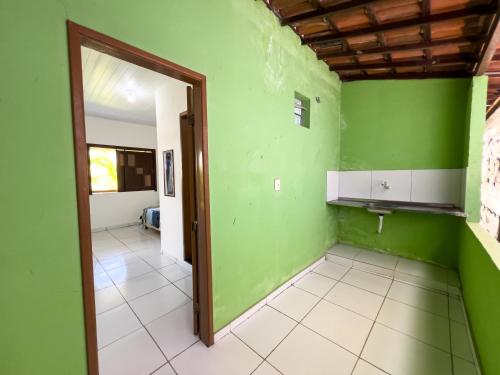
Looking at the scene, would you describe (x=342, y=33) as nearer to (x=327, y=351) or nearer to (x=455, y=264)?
(x=327, y=351)

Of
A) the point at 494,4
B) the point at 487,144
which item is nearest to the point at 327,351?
the point at 494,4

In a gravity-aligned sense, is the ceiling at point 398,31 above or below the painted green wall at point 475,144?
above

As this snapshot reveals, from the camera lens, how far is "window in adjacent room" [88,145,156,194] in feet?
16.5

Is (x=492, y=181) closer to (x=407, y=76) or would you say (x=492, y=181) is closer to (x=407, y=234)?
(x=407, y=234)

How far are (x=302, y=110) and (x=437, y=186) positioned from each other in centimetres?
213

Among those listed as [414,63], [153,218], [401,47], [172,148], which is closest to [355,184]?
[414,63]

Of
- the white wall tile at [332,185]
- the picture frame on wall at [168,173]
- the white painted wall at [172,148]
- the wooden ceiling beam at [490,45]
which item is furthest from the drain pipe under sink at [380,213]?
the picture frame on wall at [168,173]

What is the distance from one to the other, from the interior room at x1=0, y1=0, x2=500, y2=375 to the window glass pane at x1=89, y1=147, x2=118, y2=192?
1.39 metres

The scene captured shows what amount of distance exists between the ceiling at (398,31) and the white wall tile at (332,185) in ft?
4.98

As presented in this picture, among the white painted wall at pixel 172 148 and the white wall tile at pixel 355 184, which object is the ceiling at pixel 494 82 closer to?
the white wall tile at pixel 355 184

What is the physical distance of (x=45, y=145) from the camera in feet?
3.08

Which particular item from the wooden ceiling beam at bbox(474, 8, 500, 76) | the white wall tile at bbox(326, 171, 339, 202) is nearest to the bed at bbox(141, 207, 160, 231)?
the white wall tile at bbox(326, 171, 339, 202)

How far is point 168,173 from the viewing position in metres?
3.29

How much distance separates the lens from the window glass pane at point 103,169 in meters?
4.97
